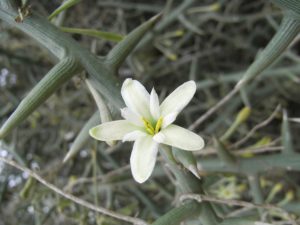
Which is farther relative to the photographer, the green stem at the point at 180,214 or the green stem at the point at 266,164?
the green stem at the point at 266,164

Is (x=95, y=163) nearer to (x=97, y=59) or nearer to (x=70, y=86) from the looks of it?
(x=97, y=59)

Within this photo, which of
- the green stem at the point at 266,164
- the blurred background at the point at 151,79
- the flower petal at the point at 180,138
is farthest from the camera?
the blurred background at the point at 151,79

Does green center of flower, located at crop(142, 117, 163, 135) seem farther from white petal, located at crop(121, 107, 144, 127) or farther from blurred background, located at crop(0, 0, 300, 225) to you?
blurred background, located at crop(0, 0, 300, 225)

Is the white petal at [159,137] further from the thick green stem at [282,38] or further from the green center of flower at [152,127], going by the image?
the thick green stem at [282,38]

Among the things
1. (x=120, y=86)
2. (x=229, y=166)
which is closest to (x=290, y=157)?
(x=229, y=166)

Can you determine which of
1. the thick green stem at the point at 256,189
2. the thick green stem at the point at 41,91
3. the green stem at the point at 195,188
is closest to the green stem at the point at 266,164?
the thick green stem at the point at 256,189

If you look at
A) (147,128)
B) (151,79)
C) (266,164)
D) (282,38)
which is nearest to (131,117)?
(147,128)

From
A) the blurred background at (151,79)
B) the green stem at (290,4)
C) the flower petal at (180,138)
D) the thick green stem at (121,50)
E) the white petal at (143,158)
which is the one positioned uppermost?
the green stem at (290,4)

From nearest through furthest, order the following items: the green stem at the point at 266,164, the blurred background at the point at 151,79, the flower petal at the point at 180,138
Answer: the flower petal at the point at 180,138
the green stem at the point at 266,164
the blurred background at the point at 151,79
